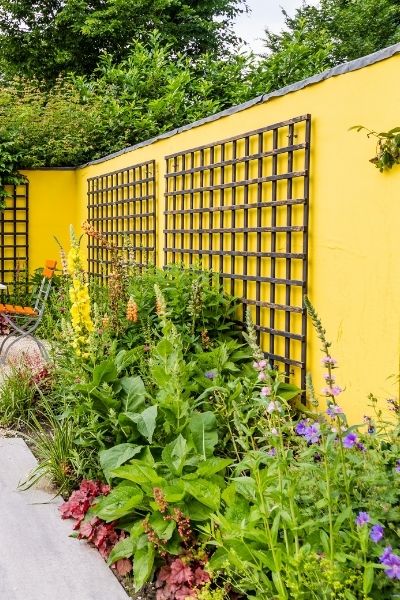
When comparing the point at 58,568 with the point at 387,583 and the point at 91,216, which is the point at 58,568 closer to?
the point at 387,583

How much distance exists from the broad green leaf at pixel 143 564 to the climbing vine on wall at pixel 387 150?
1.99 m

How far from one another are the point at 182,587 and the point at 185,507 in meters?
0.29

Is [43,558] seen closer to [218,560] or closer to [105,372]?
[218,560]

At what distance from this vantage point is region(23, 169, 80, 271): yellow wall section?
32.7 feet

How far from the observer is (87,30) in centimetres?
1514

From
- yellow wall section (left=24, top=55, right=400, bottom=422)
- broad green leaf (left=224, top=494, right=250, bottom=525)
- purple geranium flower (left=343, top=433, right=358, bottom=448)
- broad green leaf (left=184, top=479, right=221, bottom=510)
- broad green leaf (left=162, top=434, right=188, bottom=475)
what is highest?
yellow wall section (left=24, top=55, right=400, bottom=422)

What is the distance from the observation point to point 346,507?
2.08 m

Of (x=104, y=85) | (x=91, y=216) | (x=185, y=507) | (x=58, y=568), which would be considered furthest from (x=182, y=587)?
(x=104, y=85)

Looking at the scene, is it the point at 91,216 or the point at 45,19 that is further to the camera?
the point at 45,19

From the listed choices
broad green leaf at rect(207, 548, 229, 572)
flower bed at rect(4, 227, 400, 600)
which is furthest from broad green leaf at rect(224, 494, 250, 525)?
broad green leaf at rect(207, 548, 229, 572)

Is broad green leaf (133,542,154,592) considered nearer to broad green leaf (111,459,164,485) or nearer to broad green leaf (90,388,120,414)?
broad green leaf (111,459,164,485)

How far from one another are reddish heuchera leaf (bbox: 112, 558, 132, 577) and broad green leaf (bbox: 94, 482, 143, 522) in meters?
0.16

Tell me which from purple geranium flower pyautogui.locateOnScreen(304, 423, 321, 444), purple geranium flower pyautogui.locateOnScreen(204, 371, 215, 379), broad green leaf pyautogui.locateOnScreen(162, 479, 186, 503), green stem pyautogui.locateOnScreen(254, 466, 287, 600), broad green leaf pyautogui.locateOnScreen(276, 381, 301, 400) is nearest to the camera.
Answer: green stem pyautogui.locateOnScreen(254, 466, 287, 600)

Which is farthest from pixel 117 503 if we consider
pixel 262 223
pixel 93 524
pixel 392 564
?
pixel 262 223
